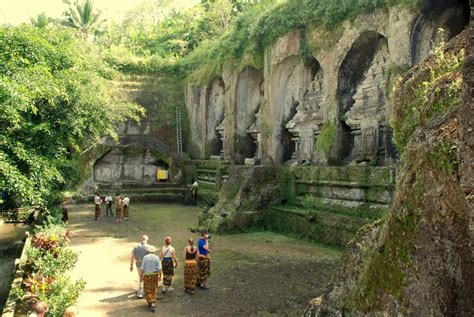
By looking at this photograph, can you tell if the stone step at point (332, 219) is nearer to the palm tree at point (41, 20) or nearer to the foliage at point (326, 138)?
the foliage at point (326, 138)

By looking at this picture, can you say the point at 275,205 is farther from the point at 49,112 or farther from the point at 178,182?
the point at 178,182

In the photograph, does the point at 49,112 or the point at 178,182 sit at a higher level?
the point at 49,112

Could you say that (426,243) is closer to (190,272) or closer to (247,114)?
(190,272)

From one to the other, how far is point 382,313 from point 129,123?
22150 mm

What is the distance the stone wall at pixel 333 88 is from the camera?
11.6m

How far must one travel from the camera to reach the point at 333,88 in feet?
47.3

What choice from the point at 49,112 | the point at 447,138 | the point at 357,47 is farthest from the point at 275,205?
the point at 447,138

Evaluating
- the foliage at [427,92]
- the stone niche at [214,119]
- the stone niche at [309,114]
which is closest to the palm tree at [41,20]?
the stone niche at [214,119]

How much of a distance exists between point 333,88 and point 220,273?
300 inches

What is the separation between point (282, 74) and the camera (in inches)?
689

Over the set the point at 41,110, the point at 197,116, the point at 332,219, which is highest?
the point at 197,116

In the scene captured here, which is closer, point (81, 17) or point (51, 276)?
point (51, 276)

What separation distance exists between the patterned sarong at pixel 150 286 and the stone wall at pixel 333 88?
7190 millimetres

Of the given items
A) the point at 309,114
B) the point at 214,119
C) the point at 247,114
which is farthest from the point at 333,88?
the point at 214,119
